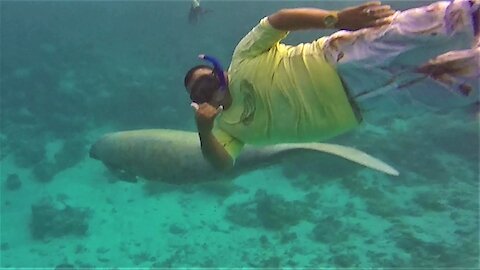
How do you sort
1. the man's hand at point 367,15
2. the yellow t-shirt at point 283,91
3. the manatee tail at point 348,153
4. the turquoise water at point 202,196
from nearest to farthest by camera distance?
the man's hand at point 367,15, the yellow t-shirt at point 283,91, the manatee tail at point 348,153, the turquoise water at point 202,196

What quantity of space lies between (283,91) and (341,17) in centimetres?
48

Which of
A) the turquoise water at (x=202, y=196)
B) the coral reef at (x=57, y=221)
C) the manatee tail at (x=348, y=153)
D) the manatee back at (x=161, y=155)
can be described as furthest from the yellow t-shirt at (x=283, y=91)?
the coral reef at (x=57, y=221)

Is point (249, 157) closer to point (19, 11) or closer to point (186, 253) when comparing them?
point (186, 253)

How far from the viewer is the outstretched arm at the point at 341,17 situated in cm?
272

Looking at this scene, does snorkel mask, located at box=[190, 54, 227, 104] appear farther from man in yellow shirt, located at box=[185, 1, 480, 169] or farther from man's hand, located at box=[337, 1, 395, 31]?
man's hand, located at box=[337, 1, 395, 31]

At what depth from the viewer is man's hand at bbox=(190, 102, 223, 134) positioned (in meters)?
2.77

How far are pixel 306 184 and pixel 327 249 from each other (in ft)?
5.69

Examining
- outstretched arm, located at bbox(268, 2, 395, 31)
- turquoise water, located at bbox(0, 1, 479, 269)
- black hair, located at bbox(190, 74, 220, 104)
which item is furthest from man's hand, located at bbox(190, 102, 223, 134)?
turquoise water, located at bbox(0, 1, 479, 269)

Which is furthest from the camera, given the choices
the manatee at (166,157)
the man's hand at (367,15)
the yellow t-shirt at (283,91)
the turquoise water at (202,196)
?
the turquoise water at (202,196)

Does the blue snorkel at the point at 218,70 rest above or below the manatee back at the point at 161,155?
above

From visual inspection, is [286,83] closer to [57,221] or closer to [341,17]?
[341,17]

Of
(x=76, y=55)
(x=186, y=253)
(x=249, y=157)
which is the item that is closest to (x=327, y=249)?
(x=186, y=253)

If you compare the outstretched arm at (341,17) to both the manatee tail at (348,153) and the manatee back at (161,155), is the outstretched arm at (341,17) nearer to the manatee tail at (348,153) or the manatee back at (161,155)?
the manatee tail at (348,153)

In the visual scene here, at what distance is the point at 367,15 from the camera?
2715 millimetres
